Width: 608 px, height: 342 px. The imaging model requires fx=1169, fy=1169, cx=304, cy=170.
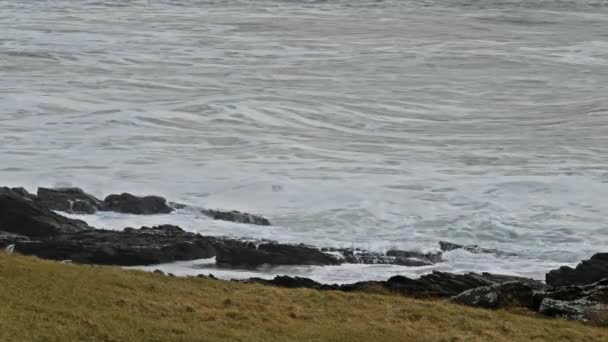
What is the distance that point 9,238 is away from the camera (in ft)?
91.1

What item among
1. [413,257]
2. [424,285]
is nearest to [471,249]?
[413,257]

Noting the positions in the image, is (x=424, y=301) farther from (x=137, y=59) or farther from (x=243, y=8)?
(x=243, y=8)

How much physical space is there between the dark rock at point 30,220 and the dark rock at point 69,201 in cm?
272

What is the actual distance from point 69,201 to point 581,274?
614 inches

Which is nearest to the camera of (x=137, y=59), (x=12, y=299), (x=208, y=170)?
(x=12, y=299)

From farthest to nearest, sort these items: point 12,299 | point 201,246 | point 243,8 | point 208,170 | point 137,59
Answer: point 243,8
point 137,59
point 208,170
point 201,246
point 12,299

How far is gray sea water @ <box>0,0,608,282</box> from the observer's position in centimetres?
3472

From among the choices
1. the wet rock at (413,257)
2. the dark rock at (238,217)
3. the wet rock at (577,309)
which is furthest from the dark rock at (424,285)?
the dark rock at (238,217)

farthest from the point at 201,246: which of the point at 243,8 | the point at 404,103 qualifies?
the point at 243,8

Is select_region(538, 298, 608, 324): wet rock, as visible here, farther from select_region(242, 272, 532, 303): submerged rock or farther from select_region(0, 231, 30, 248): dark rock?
select_region(0, 231, 30, 248): dark rock

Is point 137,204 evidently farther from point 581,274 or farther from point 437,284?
point 581,274

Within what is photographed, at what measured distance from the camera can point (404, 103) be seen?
6231cm

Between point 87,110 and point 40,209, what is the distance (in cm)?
2722

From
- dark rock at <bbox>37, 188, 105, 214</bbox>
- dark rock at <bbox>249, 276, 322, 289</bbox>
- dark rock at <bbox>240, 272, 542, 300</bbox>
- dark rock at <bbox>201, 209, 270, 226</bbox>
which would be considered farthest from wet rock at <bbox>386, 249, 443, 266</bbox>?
dark rock at <bbox>37, 188, 105, 214</bbox>
